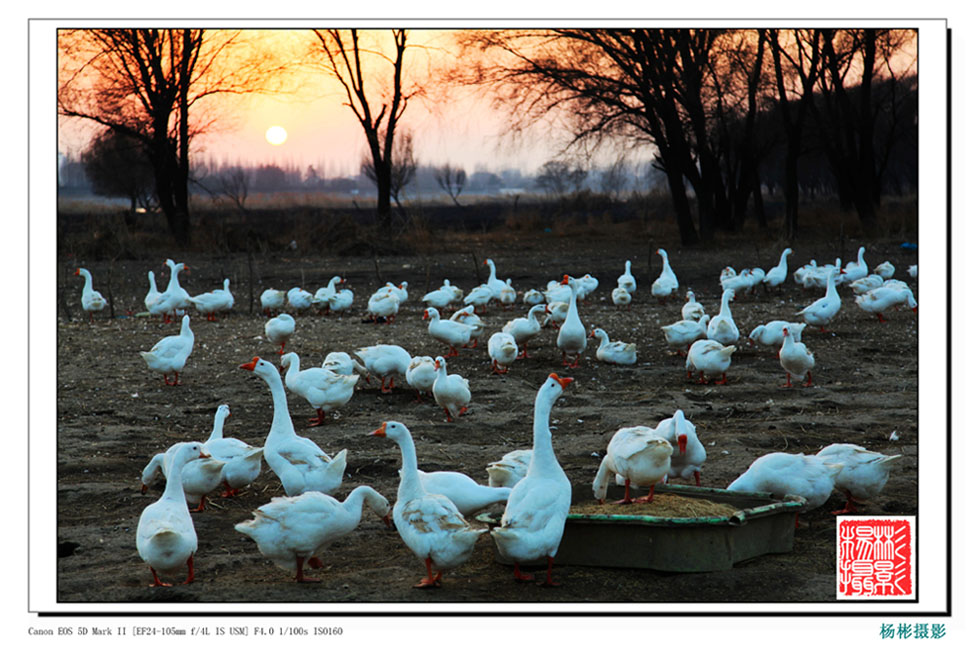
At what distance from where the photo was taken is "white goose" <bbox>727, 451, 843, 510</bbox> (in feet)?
19.9

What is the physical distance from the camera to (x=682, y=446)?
639 cm

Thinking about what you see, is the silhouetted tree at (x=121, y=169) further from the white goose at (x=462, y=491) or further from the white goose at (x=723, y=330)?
the white goose at (x=462, y=491)

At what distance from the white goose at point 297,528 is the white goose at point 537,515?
0.92 m

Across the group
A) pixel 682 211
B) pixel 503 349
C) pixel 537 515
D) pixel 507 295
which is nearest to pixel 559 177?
pixel 682 211

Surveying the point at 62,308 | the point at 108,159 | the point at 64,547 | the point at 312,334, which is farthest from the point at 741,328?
the point at 108,159

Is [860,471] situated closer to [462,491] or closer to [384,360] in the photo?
[462,491]

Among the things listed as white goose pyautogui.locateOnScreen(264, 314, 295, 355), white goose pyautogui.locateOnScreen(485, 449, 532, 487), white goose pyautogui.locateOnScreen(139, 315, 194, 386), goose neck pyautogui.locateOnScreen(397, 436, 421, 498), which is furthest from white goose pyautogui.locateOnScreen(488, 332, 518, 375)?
goose neck pyautogui.locateOnScreen(397, 436, 421, 498)

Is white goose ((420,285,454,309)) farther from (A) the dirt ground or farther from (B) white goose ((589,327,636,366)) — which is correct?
(B) white goose ((589,327,636,366))

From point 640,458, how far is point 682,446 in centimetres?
86

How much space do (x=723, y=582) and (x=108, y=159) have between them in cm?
1780

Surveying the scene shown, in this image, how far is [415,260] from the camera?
80.1ft

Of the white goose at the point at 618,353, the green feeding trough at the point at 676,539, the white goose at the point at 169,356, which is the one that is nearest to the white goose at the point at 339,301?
the white goose at the point at 169,356

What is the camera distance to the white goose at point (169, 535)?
4906mm
